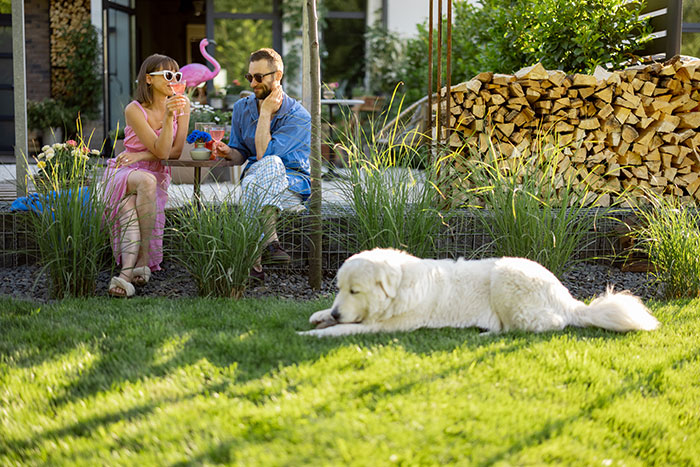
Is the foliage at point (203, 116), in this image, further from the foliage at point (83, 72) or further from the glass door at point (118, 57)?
the foliage at point (83, 72)

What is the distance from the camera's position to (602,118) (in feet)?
16.0

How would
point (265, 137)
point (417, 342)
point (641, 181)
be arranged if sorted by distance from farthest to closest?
point (641, 181), point (265, 137), point (417, 342)

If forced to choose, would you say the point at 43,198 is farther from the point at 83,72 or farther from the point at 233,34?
the point at 233,34

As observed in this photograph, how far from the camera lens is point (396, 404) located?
206 cm

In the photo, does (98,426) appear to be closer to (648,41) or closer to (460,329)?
(460,329)

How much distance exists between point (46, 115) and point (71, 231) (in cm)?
752

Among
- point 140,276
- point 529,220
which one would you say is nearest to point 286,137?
point 140,276

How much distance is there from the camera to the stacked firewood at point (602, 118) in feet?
15.8

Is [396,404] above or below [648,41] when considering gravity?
below

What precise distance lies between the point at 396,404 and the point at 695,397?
3.40ft

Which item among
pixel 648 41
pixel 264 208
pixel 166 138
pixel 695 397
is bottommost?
pixel 695 397

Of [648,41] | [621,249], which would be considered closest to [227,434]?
[621,249]

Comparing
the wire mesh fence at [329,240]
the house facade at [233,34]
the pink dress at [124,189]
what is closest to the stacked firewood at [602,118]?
the wire mesh fence at [329,240]

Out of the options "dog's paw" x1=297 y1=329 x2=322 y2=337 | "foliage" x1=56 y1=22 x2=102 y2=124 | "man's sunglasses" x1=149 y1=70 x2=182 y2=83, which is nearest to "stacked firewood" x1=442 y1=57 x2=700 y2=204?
"man's sunglasses" x1=149 y1=70 x2=182 y2=83
